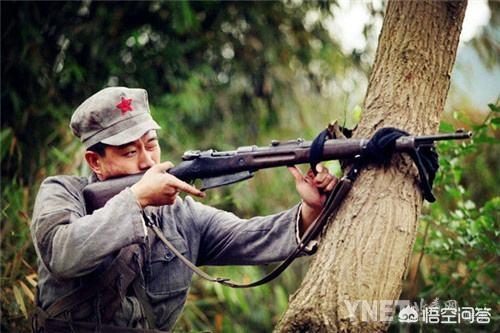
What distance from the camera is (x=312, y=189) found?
3.21 metres

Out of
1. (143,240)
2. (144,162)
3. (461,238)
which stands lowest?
(461,238)

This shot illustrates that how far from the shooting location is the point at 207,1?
776 centimetres

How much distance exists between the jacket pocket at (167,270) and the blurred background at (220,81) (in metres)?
2.69

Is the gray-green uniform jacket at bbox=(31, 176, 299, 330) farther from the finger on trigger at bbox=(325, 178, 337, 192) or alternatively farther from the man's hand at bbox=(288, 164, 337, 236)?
the finger on trigger at bbox=(325, 178, 337, 192)

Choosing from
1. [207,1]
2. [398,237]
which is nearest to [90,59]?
[207,1]

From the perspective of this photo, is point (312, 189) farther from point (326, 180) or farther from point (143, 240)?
point (143, 240)

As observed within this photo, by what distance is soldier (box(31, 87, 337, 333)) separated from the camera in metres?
3.01

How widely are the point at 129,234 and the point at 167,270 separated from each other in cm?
44

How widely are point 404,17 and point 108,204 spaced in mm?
1348

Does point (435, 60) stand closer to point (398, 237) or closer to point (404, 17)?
point (404, 17)

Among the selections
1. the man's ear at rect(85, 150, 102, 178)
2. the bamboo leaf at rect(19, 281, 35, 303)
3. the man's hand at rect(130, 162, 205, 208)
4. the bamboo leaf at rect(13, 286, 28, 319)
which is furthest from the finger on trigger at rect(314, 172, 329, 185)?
the bamboo leaf at rect(19, 281, 35, 303)

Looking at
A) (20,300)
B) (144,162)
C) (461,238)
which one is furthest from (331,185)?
(20,300)

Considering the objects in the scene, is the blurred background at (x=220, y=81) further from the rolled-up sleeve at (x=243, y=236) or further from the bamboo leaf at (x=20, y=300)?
the rolled-up sleeve at (x=243, y=236)

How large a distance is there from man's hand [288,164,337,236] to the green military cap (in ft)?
2.07
